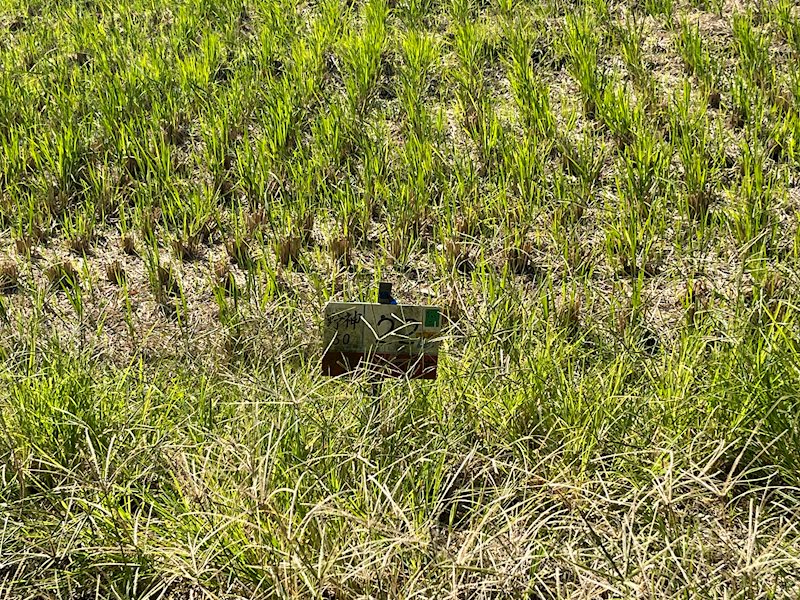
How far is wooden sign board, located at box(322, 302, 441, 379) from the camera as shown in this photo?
1623mm

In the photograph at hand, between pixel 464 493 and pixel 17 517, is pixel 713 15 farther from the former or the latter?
pixel 17 517

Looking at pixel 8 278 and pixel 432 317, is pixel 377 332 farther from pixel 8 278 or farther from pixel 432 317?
pixel 8 278

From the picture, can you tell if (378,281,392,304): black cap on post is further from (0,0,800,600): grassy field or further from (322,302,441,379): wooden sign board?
(0,0,800,600): grassy field

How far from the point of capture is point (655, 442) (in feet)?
5.47

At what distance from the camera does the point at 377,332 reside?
1.65 meters

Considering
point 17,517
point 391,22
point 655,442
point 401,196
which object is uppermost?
point 391,22

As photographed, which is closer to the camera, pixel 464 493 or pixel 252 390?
pixel 464 493

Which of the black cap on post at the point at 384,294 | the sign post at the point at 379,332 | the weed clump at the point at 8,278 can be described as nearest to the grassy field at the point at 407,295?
the weed clump at the point at 8,278

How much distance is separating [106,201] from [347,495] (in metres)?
1.83

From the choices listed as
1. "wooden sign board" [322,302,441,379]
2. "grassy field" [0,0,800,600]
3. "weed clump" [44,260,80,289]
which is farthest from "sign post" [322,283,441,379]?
"weed clump" [44,260,80,289]

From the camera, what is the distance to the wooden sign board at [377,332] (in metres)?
1.62

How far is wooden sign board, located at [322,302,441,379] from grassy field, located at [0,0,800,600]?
121 millimetres

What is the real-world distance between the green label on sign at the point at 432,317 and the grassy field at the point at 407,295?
0.25 metres

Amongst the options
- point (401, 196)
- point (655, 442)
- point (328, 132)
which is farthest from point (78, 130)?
point (655, 442)
